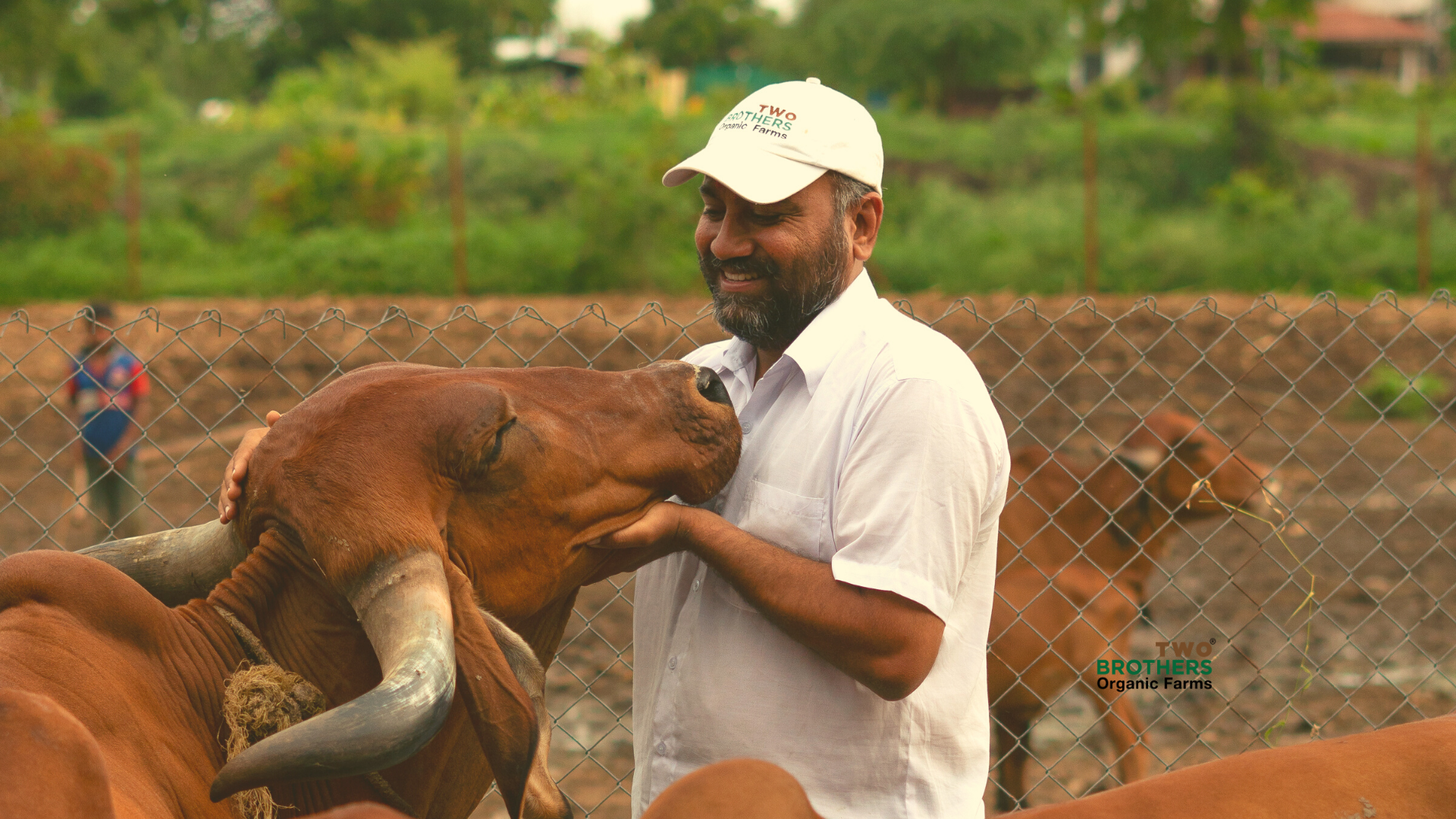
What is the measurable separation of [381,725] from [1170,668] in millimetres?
5535

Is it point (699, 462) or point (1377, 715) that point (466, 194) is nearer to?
point (1377, 715)

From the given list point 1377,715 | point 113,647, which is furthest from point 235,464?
point 1377,715

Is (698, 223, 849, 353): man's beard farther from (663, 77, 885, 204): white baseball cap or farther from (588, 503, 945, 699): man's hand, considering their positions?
(588, 503, 945, 699): man's hand

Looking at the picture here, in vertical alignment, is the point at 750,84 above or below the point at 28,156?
below

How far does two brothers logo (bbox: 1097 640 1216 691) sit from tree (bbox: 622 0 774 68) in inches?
1673

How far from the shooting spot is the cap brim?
8.44 feet

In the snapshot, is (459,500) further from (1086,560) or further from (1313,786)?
(1086,560)

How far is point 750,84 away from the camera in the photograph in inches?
1463

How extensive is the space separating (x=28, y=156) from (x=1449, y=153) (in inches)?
838

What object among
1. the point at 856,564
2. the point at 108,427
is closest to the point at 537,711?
the point at 856,564

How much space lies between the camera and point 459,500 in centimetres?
234

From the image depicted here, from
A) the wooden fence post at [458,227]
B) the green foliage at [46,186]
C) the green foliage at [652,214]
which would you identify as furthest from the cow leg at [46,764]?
the green foliage at [46,186]

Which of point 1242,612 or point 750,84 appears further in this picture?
point 750,84

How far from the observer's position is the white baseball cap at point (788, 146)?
8.48ft
